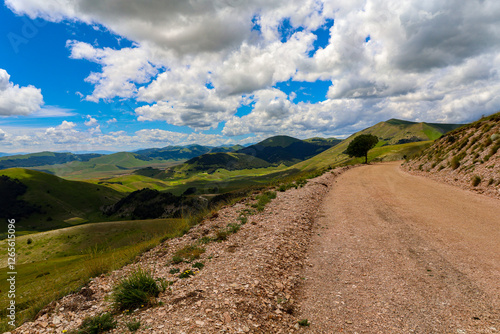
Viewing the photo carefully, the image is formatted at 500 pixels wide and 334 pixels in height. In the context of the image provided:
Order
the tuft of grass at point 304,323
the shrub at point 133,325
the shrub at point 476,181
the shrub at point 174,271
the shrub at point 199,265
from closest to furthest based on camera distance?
the shrub at point 133,325 → the tuft of grass at point 304,323 → the shrub at point 174,271 → the shrub at point 199,265 → the shrub at point 476,181

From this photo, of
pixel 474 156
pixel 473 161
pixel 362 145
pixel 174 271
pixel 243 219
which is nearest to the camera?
pixel 174 271

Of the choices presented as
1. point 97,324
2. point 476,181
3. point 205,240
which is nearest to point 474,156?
point 476,181

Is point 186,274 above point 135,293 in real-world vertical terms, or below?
below

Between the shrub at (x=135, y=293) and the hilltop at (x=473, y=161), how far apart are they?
24401 millimetres

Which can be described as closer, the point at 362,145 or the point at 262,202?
the point at 262,202

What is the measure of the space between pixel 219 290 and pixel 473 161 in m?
29.6

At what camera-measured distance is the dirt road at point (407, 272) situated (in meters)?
5.62

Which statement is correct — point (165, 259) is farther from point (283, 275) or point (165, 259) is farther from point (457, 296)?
point (457, 296)

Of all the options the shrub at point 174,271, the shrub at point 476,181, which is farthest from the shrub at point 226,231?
the shrub at point 476,181

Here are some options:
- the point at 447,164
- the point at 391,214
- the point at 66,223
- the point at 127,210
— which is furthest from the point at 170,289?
the point at 66,223

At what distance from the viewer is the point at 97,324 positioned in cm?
606

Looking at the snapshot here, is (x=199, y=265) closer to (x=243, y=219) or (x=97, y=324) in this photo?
(x=97, y=324)

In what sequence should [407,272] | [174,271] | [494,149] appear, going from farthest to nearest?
[494,149], [174,271], [407,272]

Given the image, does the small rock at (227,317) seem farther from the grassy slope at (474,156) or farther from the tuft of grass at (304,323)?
the grassy slope at (474,156)
